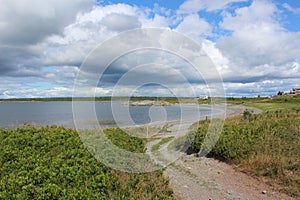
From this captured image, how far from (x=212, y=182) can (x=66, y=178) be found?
531 centimetres

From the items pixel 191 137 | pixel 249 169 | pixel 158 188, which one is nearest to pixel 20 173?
pixel 158 188

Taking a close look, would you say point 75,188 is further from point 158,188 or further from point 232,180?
point 232,180

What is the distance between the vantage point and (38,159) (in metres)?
6.57

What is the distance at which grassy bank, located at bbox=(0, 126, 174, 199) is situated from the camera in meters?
5.19

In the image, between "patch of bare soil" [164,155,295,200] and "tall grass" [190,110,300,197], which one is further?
"tall grass" [190,110,300,197]

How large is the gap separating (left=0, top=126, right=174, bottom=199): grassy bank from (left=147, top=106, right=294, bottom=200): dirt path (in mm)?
1759

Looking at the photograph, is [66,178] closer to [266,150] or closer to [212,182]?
[212,182]

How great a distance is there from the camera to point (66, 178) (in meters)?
5.79

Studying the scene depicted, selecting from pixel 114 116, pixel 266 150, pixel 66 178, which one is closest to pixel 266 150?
pixel 266 150

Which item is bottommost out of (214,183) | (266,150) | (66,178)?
(214,183)

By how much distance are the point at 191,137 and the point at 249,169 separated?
4.94 m

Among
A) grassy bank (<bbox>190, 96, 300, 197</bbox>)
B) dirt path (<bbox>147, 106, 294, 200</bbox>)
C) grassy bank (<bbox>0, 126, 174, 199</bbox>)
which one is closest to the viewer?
grassy bank (<bbox>0, 126, 174, 199</bbox>)

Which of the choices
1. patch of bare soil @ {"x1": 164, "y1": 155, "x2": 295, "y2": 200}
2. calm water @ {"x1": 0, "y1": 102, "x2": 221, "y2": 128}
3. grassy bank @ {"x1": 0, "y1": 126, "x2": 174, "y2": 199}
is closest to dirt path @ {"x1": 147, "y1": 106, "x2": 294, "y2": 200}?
patch of bare soil @ {"x1": 164, "y1": 155, "x2": 295, "y2": 200}

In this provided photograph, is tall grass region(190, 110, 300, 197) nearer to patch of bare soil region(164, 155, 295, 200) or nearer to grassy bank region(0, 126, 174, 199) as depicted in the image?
patch of bare soil region(164, 155, 295, 200)
